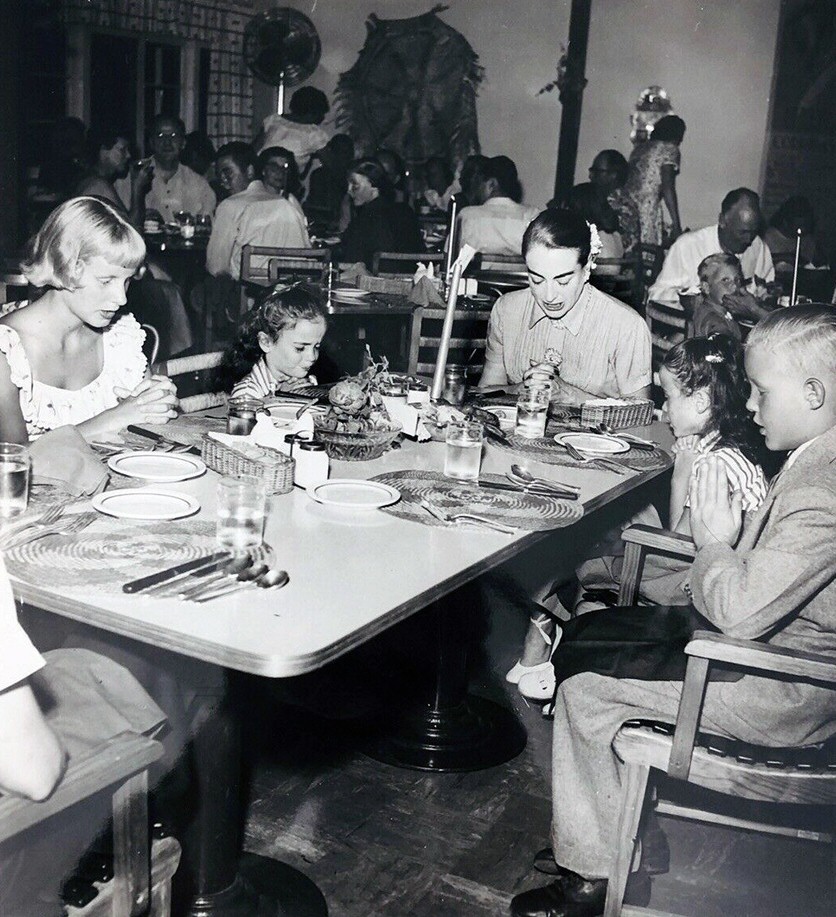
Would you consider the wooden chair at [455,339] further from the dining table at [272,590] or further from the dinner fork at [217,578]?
the dinner fork at [217,578]

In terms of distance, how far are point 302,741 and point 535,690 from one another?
2.20 ft

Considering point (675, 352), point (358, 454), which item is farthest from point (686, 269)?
point (358, 454)

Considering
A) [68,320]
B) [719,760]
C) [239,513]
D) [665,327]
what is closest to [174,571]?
[239,513]

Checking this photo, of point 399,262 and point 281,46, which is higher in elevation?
point 281,46

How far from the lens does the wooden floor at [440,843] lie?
2.08 meters

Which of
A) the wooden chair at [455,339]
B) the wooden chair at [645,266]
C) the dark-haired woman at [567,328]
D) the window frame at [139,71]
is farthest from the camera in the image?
the window frame at [139,71]

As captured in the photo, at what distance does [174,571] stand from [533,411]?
1.37m

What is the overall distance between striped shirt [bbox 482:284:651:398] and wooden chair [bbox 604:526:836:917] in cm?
162

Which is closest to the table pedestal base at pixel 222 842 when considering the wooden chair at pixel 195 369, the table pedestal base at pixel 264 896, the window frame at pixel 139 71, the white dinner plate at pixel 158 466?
the table pedestal base at pixel 264 896

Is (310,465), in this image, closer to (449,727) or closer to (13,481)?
(13,481)

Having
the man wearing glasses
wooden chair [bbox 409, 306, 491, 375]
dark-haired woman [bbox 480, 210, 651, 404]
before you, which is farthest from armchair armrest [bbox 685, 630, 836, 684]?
the man wearing glasses

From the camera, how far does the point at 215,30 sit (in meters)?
10.3

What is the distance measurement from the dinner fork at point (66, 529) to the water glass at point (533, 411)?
1258 mm

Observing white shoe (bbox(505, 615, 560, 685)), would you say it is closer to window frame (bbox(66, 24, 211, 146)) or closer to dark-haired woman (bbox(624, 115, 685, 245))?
dark-haired woman (bbox(624, 115, 685, 245))
